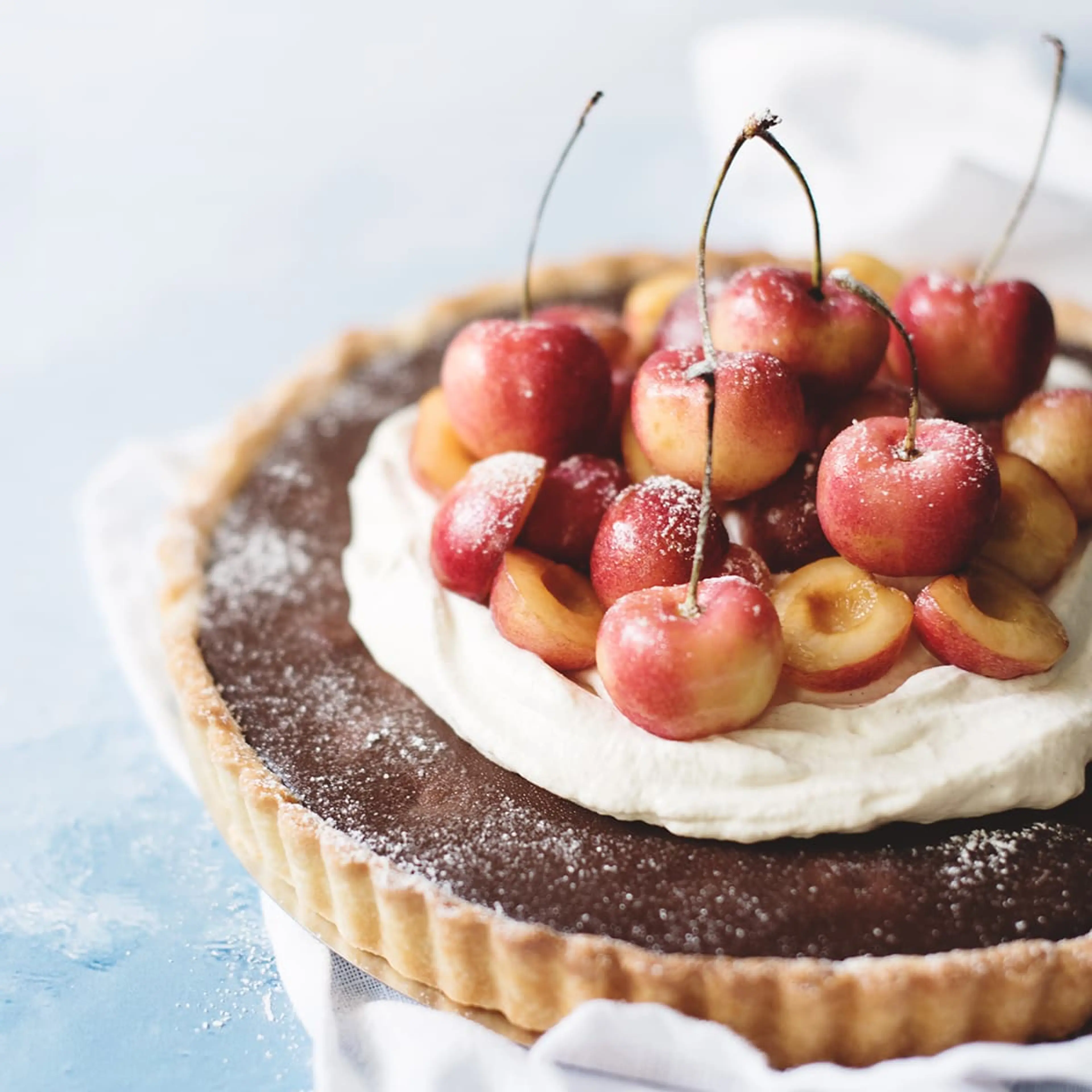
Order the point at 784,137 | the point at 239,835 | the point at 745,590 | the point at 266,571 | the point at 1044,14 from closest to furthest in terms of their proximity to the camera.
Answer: the point at 745,590, the point at 239,835, the point at 266,571, the point at 784,137, the point at 1044,14

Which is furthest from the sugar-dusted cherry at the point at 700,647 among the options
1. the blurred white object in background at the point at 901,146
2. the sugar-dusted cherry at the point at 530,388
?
the blurred white object in background at the point at 901,146

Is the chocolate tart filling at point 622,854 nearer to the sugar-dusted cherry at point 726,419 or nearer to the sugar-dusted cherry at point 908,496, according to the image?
the sugar-dusted cherry at point 908,496

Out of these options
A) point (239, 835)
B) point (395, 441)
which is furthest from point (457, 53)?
point (239, 835)

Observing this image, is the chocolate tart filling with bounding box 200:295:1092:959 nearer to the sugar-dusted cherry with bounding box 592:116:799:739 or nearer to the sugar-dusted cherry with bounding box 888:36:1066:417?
the sugar-dusted cherry with bounding box 592:116:799:739

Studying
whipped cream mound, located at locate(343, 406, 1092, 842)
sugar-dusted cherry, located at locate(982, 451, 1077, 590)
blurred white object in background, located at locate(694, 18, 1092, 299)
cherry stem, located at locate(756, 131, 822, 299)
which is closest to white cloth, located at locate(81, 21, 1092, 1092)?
blurred white object in background, located at locate(694, 18, 1092, 299)

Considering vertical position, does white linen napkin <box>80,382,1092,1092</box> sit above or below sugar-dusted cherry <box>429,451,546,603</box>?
below

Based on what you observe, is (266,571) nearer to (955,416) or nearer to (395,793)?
(395,793)

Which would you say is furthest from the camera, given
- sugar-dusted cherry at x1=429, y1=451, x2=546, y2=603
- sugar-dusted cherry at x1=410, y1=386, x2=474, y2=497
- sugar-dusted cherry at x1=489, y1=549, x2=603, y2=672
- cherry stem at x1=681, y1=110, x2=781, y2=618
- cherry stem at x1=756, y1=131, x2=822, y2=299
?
sugar-dusted cherry at x1=410, y1=386, x2=474, y2=497
